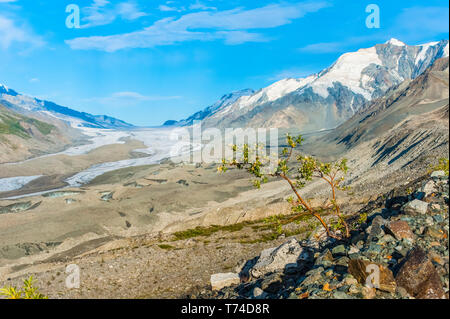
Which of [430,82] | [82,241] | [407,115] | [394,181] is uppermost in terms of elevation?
[430,82]

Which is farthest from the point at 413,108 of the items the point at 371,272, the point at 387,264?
the point at 371,272

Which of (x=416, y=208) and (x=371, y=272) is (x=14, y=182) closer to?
(x=416, y=208)

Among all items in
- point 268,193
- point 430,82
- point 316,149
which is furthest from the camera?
point 316,149

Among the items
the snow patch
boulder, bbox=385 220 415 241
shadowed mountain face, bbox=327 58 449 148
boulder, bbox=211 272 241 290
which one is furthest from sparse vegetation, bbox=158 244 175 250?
the snow patch

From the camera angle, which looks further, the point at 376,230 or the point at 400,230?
the point at 376,230

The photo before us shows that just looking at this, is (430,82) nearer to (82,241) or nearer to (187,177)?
(187,177)

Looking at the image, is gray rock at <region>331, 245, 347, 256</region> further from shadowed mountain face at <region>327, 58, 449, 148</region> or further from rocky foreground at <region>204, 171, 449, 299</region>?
shadowed mountain face at <region>327, 58, 449, 148</region>

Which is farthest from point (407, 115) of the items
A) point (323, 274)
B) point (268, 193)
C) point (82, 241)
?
point (323, 274)
